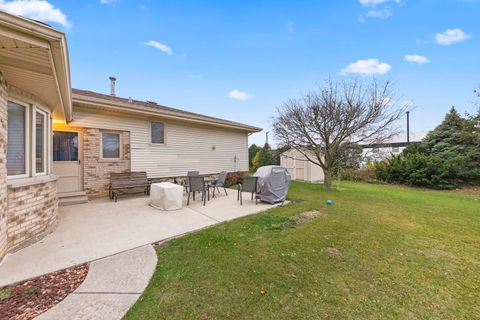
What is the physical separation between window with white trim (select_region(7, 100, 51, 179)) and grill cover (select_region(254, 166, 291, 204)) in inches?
218

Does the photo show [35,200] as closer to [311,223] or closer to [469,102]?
[311,223]

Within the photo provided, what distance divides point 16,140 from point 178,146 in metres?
6.17

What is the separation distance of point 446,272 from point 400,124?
29.9ft

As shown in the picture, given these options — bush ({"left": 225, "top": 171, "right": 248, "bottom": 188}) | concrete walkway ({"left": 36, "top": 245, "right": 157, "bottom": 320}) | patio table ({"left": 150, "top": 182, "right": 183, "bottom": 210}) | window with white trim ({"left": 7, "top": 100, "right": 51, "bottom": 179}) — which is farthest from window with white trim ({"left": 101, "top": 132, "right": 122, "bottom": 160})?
concrete walkway ({"left": 36, "top": 245, "right": 157, "bottom": 320})

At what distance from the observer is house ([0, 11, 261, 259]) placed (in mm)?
2793

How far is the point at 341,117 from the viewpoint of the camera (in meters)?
9.64

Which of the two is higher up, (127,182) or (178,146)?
(178,146)

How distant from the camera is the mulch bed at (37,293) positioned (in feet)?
6.74

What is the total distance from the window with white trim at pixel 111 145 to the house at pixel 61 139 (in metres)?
0.03

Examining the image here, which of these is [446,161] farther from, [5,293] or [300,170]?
[5,293]

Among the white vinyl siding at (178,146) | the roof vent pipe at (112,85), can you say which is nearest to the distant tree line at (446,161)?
the white vinyl siding at (178,146)

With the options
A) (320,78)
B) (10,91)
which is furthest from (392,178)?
(10,91)

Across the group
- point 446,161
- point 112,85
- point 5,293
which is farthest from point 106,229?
point 446,161

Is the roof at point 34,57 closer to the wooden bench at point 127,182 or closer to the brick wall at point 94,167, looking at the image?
the brick wall at point 94,167
